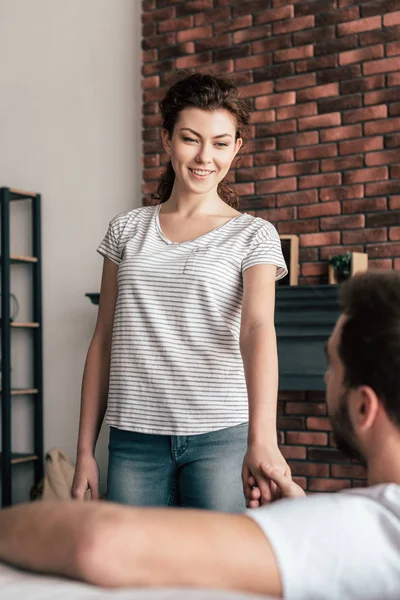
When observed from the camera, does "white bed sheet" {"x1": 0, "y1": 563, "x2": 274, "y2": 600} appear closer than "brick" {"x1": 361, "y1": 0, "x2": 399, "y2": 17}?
Yes

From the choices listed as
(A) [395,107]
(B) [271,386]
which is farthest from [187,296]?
(A) [395,107]

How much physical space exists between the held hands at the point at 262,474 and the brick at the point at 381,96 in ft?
9.28

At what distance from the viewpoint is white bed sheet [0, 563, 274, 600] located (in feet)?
2.31

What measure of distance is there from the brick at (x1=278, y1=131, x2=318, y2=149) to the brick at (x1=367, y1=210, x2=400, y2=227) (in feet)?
1.64

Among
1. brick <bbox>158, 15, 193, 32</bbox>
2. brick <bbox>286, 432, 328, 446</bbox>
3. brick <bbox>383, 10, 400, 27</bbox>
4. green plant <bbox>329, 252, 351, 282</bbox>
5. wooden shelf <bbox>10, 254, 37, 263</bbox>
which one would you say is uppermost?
brick <bbox>158, 15, 193, 32</bbox>

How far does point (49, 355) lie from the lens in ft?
15.6

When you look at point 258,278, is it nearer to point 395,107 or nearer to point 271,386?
point 271,386

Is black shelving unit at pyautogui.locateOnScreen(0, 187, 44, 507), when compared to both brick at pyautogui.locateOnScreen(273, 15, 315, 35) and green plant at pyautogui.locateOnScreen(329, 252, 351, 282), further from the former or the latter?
green plant at pyautogui.locateOnScreen(329, 252, 351, 282)

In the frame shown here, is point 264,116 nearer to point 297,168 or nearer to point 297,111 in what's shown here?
point 297,111

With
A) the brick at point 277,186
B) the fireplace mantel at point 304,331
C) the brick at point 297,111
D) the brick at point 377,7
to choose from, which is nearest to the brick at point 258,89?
the brick at point 297,111

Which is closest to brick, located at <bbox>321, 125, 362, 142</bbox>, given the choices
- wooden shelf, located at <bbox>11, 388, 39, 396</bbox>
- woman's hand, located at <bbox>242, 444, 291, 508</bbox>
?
wooden shelf, located at <bbox>11, 388, 39, 396</bbox>

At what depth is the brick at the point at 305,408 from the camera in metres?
3.96

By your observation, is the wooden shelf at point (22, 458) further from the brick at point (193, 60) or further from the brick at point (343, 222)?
the brick at point (193, 60)

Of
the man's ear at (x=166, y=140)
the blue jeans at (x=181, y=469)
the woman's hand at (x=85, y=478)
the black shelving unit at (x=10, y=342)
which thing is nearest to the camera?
the blue jeans at (x=181, y=469)
